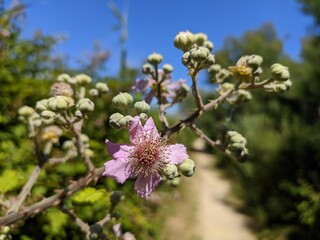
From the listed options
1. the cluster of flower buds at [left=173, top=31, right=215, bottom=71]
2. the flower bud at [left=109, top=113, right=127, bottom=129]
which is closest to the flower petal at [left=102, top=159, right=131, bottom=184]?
the flower bud at [left=109, top=113, right=127, bottom=129]

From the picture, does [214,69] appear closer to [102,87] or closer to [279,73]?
[279,73]

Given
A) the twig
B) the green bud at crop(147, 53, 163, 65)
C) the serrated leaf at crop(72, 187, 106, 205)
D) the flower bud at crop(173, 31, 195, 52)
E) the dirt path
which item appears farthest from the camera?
the dirt path

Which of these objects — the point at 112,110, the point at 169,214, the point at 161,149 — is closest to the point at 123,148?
the point at 161,149

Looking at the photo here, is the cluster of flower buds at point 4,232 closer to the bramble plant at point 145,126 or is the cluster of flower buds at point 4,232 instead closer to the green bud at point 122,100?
the bramble plant at point 145,126

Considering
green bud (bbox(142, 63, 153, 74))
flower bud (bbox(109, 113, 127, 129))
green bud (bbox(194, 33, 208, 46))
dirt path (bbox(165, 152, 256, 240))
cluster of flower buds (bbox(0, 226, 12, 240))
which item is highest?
dirt path (bbox(165, 152, 256, 240))

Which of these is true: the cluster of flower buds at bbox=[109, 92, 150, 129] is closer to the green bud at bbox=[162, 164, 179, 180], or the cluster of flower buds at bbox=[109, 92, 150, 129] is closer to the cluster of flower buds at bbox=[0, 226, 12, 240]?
the green bud at bbox=[162, 164, 179, 180]

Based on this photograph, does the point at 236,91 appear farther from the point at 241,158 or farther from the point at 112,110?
the point at 112,110
